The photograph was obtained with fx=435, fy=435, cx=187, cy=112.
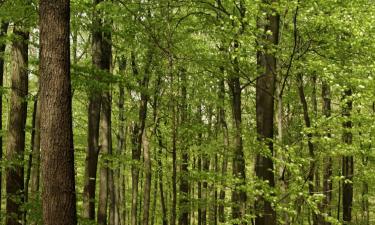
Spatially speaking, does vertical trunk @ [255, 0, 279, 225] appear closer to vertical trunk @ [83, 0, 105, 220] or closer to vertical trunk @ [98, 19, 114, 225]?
vertical trunk @ [83, 0, 105, 220]

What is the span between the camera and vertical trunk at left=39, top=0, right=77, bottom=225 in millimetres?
6012

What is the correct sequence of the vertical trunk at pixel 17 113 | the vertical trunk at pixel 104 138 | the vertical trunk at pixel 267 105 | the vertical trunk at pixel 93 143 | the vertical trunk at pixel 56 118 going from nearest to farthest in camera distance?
the vertical trunk at pixel 56 118 < the vertical trunk at pixel 267 105 < the vertical trunk at pixel 17 113 < the vertical trunk at pixel 93 143 < the vertical trunk at pixel 104 138

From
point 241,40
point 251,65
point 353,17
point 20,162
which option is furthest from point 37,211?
point 353,17

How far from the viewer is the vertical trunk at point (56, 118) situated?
6.01m

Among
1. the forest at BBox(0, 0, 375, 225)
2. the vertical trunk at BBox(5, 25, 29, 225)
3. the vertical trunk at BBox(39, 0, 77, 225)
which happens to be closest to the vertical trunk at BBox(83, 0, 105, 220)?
the forest at BBox(0, 0, 375, 225)

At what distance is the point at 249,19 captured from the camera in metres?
10.4

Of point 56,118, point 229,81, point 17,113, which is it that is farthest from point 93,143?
point 56,118

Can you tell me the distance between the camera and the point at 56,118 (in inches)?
242

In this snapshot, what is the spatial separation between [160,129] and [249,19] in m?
13.7

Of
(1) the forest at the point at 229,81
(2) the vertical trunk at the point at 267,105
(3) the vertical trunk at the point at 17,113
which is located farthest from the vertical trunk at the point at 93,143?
(2) the vertical trunk at the point at 267,105

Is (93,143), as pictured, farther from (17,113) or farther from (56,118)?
(56,118)

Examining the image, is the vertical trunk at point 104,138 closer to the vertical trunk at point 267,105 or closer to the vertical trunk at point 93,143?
the vertical trunk at point 93,143

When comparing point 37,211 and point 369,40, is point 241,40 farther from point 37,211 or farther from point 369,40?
point 37,211

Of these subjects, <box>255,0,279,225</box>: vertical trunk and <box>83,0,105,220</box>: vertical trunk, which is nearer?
<box>255,0,279,225</box>: vertical trunk
